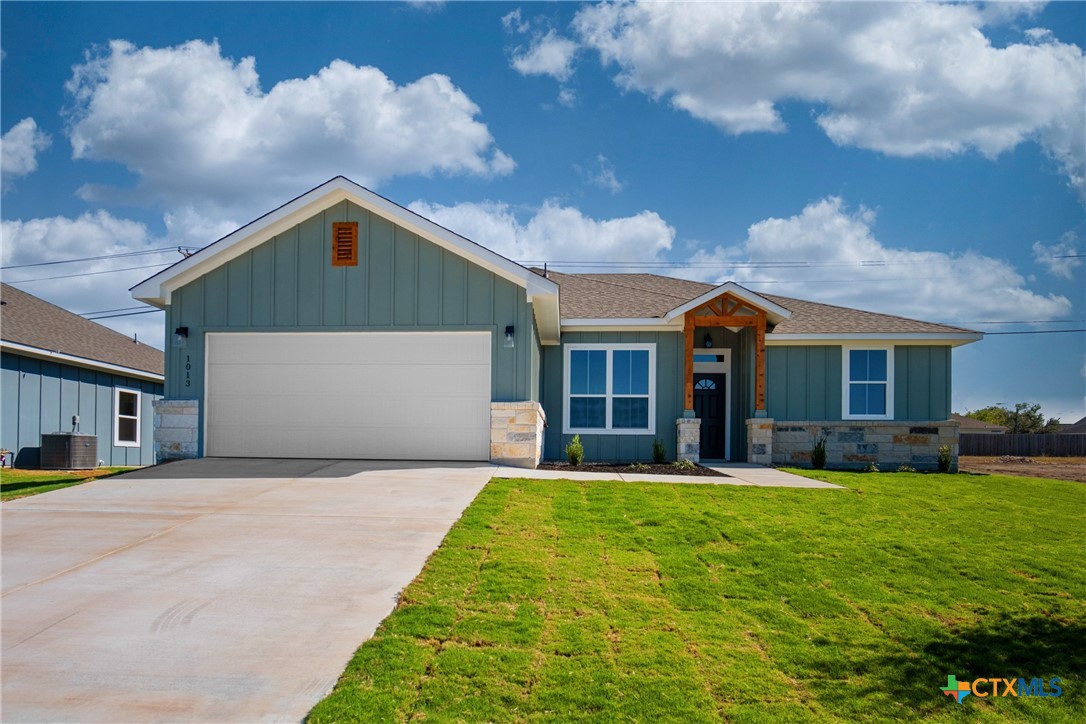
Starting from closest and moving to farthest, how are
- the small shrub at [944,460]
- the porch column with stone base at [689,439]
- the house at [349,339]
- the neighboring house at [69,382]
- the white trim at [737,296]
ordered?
the house at [349,339] → the porch column with stone base at [689,439] → the white trim at [737,296] → the small shrub at [944,460] → the neighboring house at [69,382]

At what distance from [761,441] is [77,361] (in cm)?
1657

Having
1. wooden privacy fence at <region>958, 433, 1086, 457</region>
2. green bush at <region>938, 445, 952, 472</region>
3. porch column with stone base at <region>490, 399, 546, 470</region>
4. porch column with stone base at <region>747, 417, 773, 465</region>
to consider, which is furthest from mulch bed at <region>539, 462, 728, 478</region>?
wooden privacy fence at <region>958, 433, 1086, 457</region>

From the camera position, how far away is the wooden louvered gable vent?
12.9 m

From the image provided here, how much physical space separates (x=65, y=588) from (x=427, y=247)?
26.7ft

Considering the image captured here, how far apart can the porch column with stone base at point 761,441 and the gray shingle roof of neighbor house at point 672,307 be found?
2.20m

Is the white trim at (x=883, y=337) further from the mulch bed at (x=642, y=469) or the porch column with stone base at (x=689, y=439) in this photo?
the mulch bed at (x=642, y=469)

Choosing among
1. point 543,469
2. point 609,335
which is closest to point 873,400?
point 609,335

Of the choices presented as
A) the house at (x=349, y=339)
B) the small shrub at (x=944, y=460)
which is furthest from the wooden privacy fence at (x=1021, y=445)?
the house at (x=349, y=339)

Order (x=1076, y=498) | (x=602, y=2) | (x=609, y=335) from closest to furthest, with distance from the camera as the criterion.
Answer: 1. (x=1076, y=498)
2. (x=602, y=2)
3. (x=609, y=335)

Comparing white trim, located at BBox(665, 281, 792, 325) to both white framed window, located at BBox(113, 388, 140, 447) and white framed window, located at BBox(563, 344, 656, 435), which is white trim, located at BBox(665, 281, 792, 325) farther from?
white framed window, located at BBox(113, 388, 140, 447)

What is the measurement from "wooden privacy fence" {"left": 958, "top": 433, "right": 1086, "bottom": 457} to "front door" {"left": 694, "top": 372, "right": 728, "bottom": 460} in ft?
64.5

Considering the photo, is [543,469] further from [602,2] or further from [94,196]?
[94,196]

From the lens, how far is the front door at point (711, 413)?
1730 centimetres

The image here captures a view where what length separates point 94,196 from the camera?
21547mm
